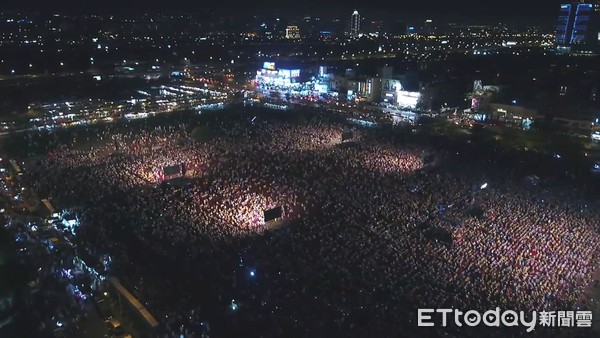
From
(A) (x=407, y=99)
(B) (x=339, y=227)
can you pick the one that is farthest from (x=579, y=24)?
(B) (x=339, y=227)

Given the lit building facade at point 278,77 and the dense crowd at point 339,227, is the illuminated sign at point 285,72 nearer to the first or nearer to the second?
the lit building facade at point 278,77

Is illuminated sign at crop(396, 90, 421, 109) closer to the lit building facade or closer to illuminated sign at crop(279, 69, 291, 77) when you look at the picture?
the lit building facade

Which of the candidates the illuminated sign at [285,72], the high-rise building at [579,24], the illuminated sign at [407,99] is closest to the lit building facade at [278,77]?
the illuminated sign at [285,72]

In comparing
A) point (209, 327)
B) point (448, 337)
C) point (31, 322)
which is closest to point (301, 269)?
point (209, 327)

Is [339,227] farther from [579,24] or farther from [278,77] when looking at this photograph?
[579,24]

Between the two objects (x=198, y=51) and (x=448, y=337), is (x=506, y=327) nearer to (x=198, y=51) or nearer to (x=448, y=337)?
(x=448, y=337)
